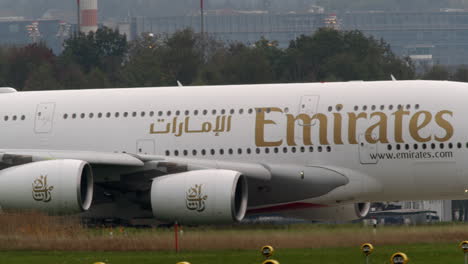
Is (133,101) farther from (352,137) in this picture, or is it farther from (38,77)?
(38,77)

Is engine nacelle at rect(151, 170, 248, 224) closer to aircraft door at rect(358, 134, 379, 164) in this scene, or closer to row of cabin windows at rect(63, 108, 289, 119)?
row of cabin windows at rect(63, 108, 289, 119)

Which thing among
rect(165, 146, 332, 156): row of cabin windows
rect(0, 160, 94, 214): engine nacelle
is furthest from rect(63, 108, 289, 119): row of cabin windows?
rect(0, 160, 94, 214): engine nacelle

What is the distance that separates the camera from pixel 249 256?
27.8m

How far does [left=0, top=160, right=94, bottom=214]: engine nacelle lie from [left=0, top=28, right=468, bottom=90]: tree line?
139 ft

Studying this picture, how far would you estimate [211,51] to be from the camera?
100062 mm

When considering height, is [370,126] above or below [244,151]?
above

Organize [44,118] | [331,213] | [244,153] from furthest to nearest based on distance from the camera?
[44,118] → [331,213] → [244,153]

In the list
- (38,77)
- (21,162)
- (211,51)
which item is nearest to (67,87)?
(38,77)

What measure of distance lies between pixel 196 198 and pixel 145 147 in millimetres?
4293

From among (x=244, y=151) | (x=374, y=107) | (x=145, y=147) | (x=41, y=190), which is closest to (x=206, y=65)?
(x=145, y=147)

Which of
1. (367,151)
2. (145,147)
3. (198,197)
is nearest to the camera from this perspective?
(198,197)

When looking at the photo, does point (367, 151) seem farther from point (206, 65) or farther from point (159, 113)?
point (206, 65)

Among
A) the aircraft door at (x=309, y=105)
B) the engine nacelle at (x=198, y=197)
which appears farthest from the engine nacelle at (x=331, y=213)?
the engine nacelle at (x=198, y=197)

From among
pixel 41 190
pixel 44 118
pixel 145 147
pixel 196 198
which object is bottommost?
pixel 196 198
